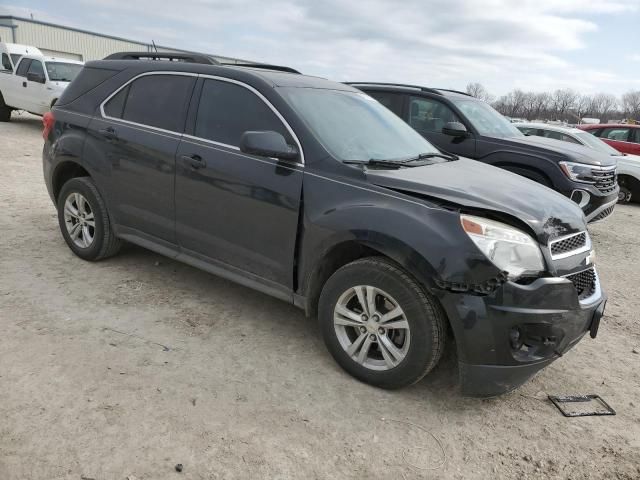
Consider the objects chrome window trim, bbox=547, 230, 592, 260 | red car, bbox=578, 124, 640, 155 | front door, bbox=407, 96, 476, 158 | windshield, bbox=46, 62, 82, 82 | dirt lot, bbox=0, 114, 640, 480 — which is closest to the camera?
dirt lot, bbox=0, 114, 640, 480

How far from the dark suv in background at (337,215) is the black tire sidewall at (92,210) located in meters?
0.02

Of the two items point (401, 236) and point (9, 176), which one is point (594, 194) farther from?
point (9, 176)

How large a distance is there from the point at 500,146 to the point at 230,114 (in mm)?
4465

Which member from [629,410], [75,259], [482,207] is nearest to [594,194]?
[629,410]

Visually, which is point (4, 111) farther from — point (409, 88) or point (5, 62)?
point (409, 88)

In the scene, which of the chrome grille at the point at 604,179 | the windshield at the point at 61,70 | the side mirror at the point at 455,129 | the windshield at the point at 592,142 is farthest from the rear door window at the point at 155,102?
the windshield at the point at 61,70

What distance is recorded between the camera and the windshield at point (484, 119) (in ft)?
23.4

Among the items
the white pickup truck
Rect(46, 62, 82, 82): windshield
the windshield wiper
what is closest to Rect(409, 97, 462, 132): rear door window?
the windshield wiper

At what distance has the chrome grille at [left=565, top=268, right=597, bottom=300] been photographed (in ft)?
9.56

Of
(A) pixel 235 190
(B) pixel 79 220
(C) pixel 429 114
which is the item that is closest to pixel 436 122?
(C) pixel 429 114

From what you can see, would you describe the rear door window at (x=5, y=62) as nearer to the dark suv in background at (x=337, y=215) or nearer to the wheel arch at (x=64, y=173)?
the wheel arch at (x=64, y=173)

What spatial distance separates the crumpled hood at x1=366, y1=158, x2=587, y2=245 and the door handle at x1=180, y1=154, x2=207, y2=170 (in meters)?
1.25

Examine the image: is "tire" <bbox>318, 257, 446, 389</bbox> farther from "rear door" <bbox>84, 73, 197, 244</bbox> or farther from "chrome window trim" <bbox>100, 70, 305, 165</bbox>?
"rear door" <bbox>84, 73, 197, 244</bbox>

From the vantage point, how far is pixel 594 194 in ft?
21.4
